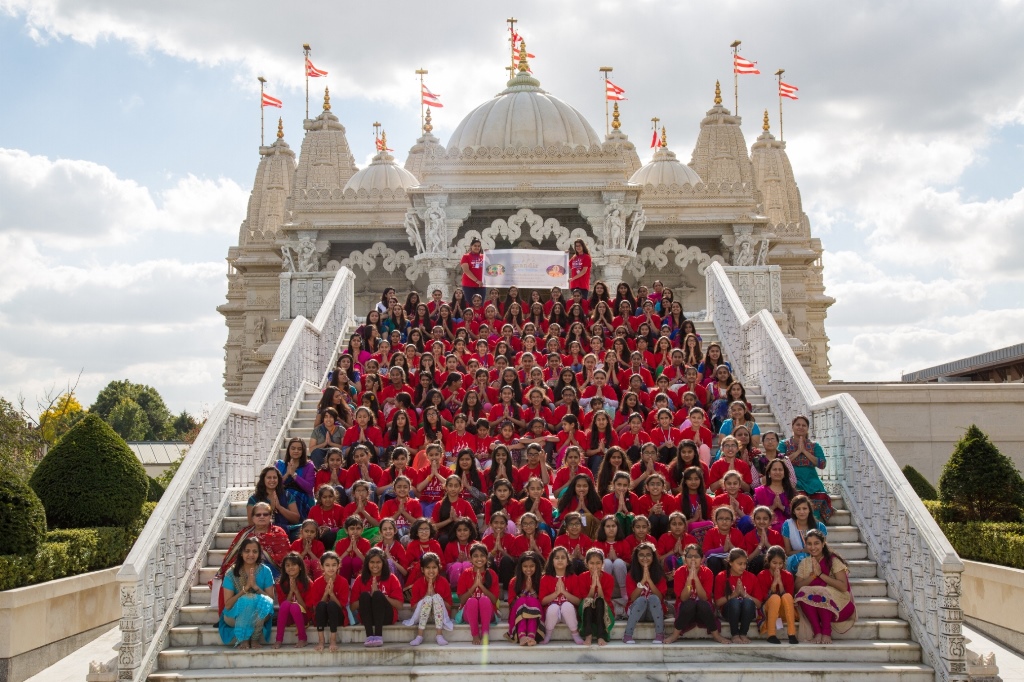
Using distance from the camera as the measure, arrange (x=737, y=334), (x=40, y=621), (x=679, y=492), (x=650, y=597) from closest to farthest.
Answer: (x=650, y=597), (x=679, y=492), (x=40, y=621), (x=737, y=334)

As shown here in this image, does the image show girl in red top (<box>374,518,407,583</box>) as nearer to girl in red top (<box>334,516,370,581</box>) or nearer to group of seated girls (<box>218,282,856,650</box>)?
group of seated girls (<box>218,282,856,650</box>)

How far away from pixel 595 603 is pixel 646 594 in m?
0.46

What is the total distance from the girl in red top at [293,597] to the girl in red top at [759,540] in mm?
3904

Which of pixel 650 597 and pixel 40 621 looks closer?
pixel 650 597

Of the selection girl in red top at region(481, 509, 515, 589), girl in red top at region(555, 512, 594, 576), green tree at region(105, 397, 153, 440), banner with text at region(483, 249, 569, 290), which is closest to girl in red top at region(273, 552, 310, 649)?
girl in red top at region(481, 509, 515, 589)

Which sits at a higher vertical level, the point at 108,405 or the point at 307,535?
the point at 108,405

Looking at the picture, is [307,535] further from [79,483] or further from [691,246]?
[691,246]

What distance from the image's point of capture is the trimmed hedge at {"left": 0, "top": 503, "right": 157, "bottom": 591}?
11.9 metres

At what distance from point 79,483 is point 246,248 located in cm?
2973

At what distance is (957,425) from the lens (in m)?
20.4

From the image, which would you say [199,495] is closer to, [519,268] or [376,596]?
[376,596]

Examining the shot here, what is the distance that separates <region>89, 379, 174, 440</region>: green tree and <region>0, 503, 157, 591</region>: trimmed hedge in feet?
267

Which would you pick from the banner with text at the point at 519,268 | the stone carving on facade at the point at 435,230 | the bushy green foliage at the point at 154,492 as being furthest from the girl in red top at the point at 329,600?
the stone carving on facade at the point at 435,230

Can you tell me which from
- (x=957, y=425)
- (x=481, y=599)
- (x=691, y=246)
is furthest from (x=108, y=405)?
(x=481, y=599)
